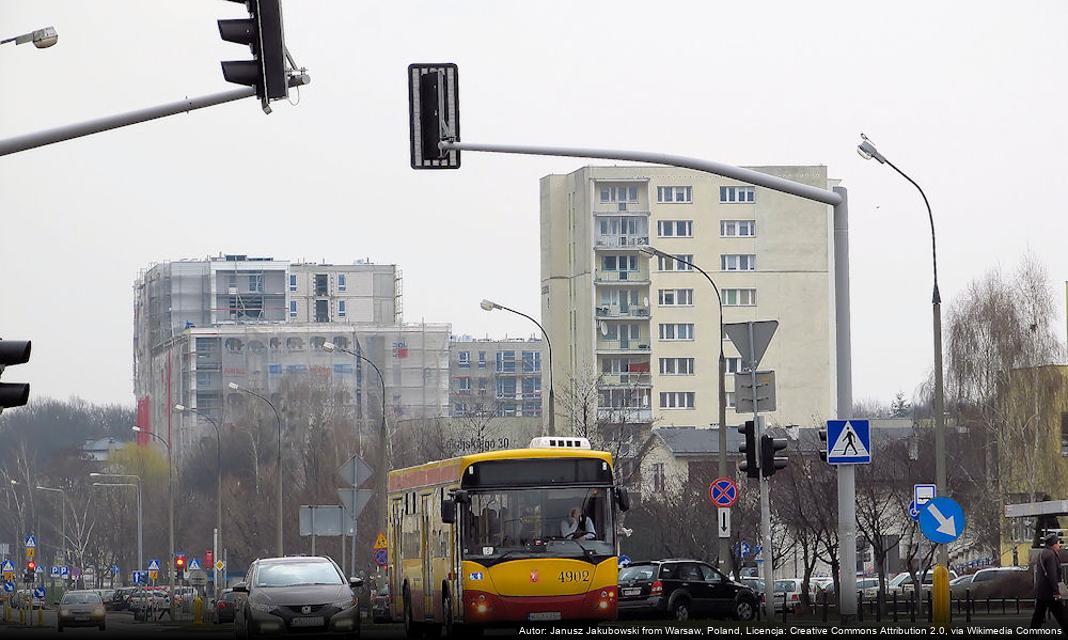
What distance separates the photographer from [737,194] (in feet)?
461

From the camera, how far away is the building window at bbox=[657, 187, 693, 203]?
14038 cm

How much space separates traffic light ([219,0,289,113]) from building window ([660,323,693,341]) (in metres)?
125

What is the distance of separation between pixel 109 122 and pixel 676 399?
399 ft

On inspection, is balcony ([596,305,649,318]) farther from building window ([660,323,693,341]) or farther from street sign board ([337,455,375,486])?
street sign board ([337,455,375,486])

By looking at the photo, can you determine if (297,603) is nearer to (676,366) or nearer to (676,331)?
(676,366)

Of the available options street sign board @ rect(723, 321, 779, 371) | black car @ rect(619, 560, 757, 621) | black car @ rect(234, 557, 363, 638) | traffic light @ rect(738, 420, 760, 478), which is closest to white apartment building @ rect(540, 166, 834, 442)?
Result: black car @ rect(619, 560, 757, 621)

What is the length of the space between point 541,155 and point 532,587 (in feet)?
21.6

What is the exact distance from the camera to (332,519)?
47.4m

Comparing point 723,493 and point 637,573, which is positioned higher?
point 723,493

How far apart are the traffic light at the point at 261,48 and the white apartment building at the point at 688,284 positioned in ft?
395

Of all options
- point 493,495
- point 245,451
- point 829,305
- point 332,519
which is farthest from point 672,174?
point 493,495

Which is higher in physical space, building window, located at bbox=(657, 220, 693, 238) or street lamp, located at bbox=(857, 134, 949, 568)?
building window, located at bbox=(657, 220, 693, 238)

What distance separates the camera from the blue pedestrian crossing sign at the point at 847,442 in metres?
25.7

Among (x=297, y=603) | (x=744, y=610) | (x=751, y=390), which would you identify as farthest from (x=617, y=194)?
(x=297, y=603)
